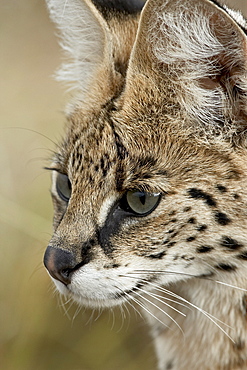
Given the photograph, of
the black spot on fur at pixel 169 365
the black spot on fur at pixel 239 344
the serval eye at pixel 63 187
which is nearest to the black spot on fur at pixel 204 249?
the black spot on fur at pixel 239 344

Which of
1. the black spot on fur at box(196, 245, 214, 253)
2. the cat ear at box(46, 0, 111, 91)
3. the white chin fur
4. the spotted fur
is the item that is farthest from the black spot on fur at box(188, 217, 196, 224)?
the cat ear at box(46, 0, 111, 91)

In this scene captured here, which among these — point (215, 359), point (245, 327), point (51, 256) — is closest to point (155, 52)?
point (51, 256)

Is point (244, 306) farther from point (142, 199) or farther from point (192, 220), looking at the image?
point (142, 199)

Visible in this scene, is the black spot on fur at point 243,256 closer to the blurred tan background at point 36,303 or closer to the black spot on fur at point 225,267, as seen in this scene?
the black spot on fur at point 225,267

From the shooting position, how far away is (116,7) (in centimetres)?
379

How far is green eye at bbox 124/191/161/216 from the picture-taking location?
3072mm

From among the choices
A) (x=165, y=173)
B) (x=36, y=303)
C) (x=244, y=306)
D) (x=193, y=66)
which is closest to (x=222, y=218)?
(x=165, y=173)

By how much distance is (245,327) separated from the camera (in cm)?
340

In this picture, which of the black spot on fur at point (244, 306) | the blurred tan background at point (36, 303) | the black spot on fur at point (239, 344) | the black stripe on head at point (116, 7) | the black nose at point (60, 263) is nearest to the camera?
the black nose at point (60, 263)

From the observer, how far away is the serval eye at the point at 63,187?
352 cm

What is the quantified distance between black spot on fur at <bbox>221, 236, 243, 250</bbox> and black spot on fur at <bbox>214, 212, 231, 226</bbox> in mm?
75

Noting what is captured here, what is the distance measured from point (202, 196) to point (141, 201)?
11.8 inches

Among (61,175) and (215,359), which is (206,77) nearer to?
(61,175)

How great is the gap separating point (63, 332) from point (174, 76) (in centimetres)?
253
